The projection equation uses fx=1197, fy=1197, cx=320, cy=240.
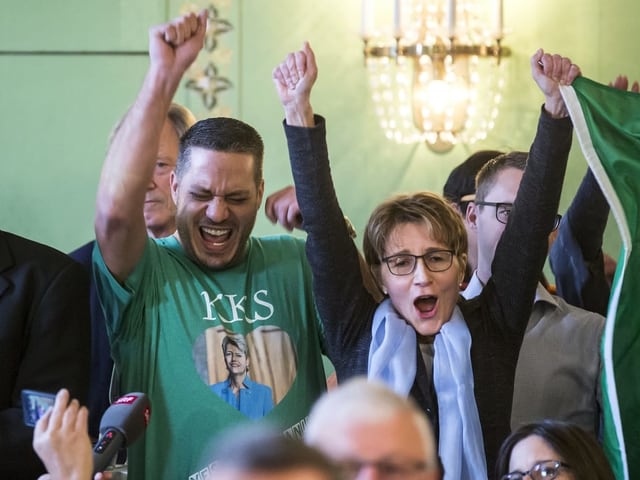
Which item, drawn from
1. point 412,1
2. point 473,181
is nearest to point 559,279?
point 473,181

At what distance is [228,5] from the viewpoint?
4.64 m

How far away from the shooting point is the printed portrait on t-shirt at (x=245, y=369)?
233 cm

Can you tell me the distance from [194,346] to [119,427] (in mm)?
708

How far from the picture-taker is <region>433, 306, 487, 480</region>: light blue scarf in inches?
85.8

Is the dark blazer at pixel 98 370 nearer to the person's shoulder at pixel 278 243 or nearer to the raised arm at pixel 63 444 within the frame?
the person's shoulder at pixel 278 243

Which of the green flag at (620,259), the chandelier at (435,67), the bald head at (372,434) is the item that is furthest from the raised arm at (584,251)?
the bald head at (372,434)

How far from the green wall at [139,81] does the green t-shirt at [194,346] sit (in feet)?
7.40

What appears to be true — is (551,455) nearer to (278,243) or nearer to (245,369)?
(245,369)

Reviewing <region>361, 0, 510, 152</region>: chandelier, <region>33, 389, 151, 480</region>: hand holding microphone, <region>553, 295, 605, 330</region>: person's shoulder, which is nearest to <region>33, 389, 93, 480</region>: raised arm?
<region>33, 389, 151, 480</region>: hand holding microphone

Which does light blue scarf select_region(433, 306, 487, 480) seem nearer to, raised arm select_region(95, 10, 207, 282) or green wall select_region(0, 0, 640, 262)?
raised arm select_region(95, 10, 207, 282)

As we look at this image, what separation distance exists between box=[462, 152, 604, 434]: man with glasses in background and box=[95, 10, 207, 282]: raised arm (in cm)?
82

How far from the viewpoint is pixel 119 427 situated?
1632 millimetres

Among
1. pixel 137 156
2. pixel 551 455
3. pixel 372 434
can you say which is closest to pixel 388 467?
pixel 372 434

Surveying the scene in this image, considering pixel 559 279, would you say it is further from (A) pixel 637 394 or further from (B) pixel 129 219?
(B) pixel 129 219
